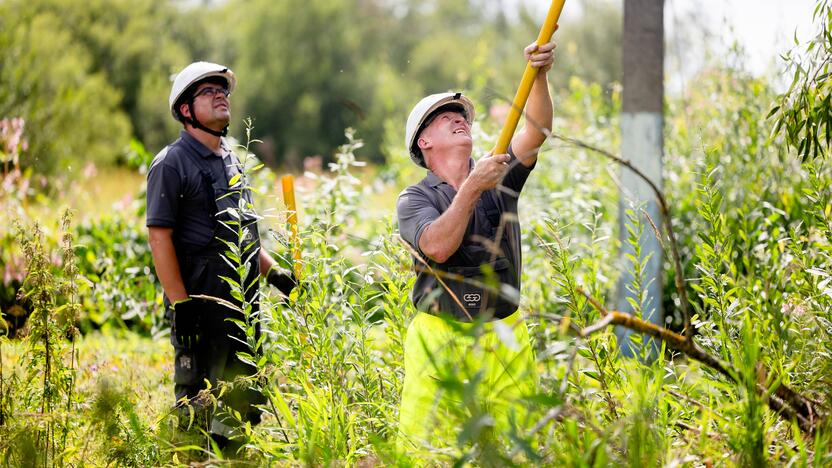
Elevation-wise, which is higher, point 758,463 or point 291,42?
point 291,42

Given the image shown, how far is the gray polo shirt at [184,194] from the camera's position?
3.85 metres

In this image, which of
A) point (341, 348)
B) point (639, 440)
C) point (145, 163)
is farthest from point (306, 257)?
point (145, 163)

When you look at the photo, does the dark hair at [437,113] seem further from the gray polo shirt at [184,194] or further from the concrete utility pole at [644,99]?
the concrete utility pole at [644,99]

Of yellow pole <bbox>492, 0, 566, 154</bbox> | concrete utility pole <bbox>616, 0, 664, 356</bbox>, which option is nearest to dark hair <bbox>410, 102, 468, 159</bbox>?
yellow pole <bbox>492, 0, 566, 154</bbox>

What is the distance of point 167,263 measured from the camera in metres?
3.84

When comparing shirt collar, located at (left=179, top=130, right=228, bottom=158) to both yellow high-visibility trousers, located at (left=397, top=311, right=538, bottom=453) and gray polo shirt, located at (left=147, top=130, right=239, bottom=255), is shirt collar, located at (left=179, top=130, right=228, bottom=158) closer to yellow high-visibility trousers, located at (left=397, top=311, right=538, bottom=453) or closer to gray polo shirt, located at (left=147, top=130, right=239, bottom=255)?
gray polo shirt, located at (left=147, top=130, right=239, bottom=255)

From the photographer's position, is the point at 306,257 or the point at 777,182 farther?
the point at 777,182

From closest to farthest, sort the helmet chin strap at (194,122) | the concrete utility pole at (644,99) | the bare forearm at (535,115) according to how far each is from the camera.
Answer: the bare forearm at (535,115) < the helmet chin strap at (194,122) < the concrete utility pole at (644,99)

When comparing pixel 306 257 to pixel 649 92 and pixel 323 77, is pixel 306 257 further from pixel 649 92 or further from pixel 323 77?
pixel 323 77

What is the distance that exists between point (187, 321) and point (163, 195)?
547 millimetres

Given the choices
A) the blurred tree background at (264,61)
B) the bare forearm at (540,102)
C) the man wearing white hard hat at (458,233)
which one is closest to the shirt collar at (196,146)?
the man wearing white hard hat at (458,233)

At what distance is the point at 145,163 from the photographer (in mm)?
7516

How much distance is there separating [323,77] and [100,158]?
63.1 feet

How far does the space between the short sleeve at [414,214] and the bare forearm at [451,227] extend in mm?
60
